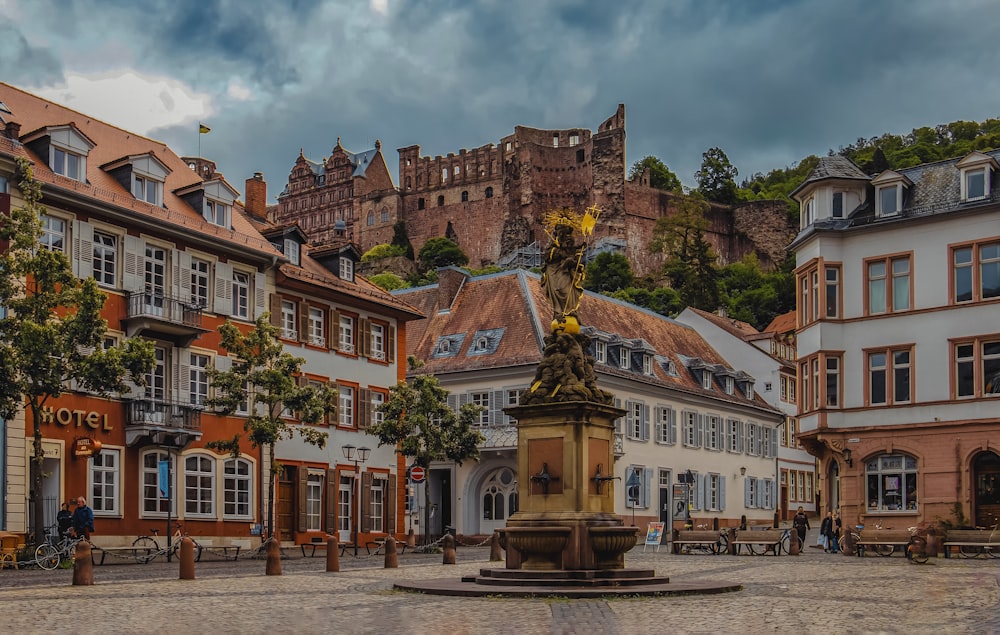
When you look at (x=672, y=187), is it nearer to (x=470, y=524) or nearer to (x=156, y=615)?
A: (x=470, y=524)

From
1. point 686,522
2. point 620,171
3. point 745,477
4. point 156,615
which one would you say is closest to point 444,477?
point 686,522

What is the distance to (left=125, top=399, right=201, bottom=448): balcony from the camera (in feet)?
119

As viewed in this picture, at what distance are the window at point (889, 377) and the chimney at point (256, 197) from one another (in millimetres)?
21448

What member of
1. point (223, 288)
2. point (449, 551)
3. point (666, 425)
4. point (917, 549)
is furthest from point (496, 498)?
point (917, 549)

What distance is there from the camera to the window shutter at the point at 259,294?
138ft

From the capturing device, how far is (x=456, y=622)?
50.3 ft

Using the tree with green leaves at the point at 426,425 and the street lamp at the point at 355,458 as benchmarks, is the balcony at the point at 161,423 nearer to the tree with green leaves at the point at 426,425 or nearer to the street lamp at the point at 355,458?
the street lamp at the point at 355,458

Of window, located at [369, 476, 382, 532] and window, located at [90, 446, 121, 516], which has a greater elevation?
window, located at [90, 446, 121, 516]

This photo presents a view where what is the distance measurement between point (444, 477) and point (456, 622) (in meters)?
39.5

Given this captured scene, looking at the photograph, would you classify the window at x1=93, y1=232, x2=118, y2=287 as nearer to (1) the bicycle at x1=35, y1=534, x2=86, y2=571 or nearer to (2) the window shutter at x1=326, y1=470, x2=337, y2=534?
(1) the bicycle at x1=35, y1=534, x2=86, y2=571

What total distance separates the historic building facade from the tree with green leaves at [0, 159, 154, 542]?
21515mm

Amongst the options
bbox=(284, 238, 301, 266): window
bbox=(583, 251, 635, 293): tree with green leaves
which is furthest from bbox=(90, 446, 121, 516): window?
bbox=(583, 251, 635, 293): tree with green leaves

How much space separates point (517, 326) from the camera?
54219mm

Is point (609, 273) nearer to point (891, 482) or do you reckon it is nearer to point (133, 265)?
point (891, 482)
